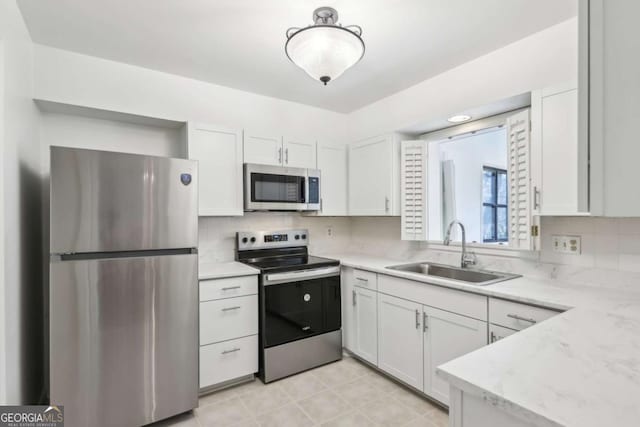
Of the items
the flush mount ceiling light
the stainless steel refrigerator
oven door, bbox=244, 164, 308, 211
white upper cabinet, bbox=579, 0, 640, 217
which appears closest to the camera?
white upper cabinet, bbox=579, 0, 640, 217

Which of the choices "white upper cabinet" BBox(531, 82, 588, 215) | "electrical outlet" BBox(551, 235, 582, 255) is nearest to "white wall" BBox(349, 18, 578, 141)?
"white upper cabinet" BBox(531, 82, 588, 215)

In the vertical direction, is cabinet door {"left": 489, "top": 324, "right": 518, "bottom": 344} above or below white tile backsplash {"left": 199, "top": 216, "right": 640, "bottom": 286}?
below

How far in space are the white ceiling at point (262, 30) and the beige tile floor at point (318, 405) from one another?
2.43 metres

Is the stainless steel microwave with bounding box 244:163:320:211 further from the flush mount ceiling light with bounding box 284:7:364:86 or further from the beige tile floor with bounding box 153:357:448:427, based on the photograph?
the beige tile floor with bounding box 153:357:448:427

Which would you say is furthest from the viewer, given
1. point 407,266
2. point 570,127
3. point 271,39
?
point 407,266

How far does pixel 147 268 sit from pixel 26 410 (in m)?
0.86

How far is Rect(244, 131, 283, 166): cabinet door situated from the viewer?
2.69 meters

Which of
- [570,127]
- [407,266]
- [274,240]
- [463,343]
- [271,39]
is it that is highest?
[271,39]

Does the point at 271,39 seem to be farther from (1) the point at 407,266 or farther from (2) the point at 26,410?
(2) the point at 26,410

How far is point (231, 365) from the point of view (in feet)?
7.58

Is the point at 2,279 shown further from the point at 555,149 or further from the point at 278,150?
the point at 555,149

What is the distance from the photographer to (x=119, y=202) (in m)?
1.78

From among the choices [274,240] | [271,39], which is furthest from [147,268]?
[271,39]

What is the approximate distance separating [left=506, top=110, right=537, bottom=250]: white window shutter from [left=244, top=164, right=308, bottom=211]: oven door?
165 cm
